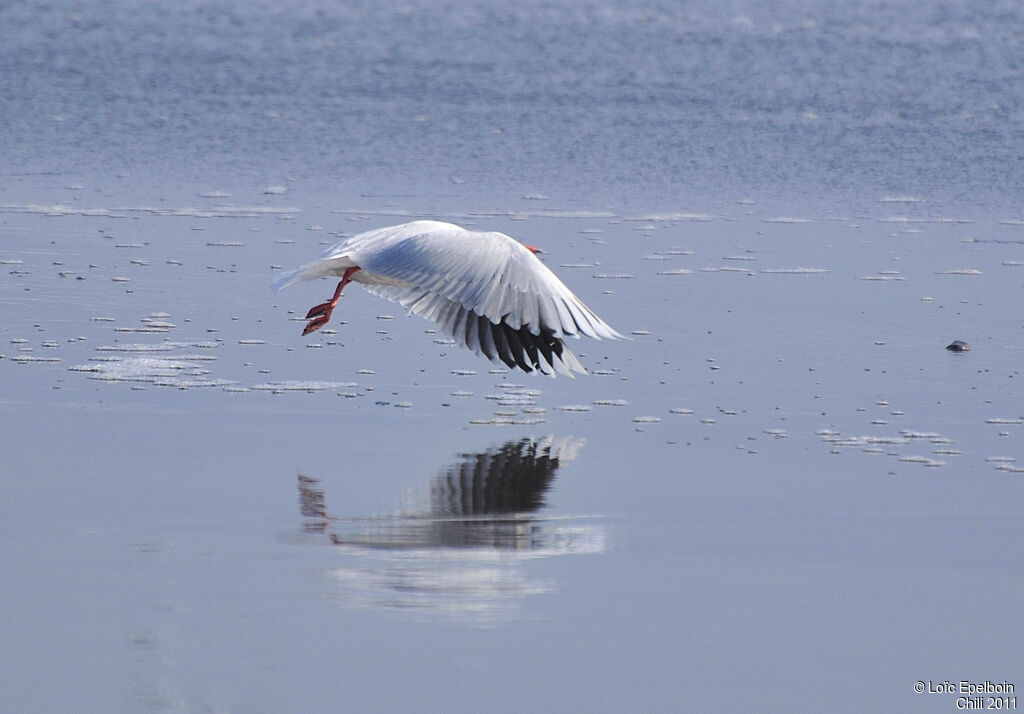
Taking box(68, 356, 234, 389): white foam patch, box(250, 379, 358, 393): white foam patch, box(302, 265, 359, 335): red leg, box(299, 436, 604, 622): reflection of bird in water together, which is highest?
box(302, 265, 359, 335): red leg

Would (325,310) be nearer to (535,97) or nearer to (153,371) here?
(153,371)

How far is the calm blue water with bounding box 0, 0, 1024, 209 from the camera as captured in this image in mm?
12859

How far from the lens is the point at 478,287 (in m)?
6.61

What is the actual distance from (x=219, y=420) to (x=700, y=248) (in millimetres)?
4431

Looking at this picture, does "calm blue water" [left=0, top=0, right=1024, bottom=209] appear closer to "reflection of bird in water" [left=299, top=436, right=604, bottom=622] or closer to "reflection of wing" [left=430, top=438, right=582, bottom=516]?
"reflection of wing" [left=430, top=438, right=582, bottom=516]

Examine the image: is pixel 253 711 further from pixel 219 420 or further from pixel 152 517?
pixel 219 420

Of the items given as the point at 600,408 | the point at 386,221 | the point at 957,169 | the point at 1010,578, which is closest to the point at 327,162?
the point at 386,221

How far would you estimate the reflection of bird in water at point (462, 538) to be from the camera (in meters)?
4.68

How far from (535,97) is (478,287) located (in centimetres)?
932

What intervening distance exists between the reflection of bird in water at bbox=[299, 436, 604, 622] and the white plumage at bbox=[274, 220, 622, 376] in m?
0.54

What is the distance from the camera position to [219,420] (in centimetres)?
663

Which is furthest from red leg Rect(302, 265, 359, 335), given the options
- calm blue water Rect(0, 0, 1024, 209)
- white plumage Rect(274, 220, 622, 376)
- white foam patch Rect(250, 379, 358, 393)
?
calm blue water Rect(0, 0, 1024, 209)

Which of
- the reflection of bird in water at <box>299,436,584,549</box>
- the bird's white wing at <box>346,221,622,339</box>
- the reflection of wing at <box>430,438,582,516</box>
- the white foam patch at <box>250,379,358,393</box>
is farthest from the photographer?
the white foam patch at <box>250,379,358,393</box>

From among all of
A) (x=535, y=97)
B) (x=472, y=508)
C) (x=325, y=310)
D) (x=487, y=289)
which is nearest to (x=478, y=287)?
(x=487, y=289)
